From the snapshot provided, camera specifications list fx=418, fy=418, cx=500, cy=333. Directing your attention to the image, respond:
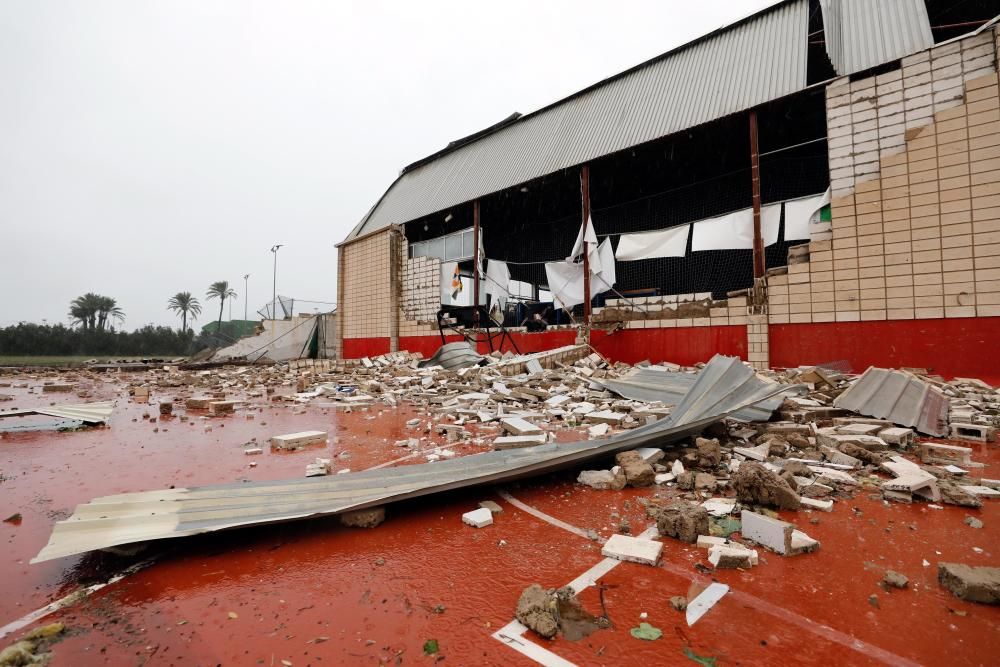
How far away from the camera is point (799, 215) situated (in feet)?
28.5

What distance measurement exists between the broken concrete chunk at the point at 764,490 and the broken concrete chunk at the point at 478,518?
1.65 m

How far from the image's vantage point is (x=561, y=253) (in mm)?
15086

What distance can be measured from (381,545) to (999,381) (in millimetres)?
9104

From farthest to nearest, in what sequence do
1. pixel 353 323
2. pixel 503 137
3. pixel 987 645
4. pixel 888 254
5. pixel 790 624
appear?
pixel 353 323, pixel 503 137, pixel 888 254, pixel 790 624, pixel 987 645

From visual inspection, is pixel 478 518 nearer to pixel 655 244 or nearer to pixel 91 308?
pixel 655 244

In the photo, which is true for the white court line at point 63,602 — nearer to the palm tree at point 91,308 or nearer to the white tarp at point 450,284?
the white tarp at point 450,284

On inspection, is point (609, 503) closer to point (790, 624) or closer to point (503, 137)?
point (790, 624)

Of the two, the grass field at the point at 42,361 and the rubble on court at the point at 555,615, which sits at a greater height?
the grass field at the point at 42,361

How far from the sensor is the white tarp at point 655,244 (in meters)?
10.2

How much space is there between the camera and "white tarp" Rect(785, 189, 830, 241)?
28.0 feet

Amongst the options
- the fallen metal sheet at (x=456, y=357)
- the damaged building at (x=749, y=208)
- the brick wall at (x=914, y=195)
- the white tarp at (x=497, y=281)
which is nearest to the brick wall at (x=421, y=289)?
the damaged building at (x=749, y=208)

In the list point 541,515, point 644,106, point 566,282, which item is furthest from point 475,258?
point 541,515

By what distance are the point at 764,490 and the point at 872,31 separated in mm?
9922

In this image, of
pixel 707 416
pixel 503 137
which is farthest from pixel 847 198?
pixel 503 137
